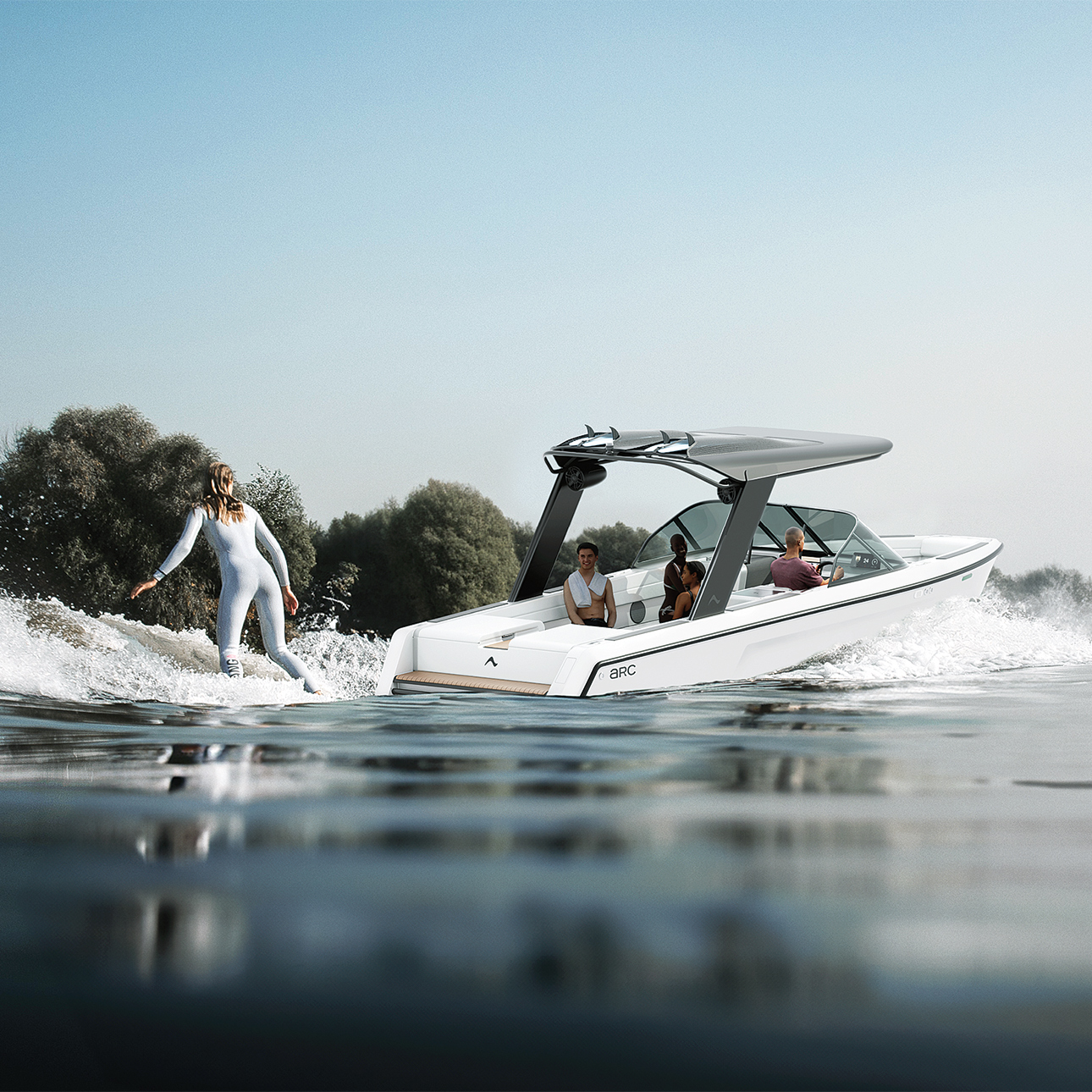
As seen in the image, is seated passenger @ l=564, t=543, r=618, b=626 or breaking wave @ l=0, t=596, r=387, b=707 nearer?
breaking wave @ l=0, t=596, r=387, b=707

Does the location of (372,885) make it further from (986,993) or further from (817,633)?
(817,633)

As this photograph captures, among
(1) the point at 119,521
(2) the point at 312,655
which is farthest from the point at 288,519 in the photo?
(2) the point at 312,655

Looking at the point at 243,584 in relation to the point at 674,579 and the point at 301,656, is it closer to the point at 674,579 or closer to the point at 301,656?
the point at 301,656

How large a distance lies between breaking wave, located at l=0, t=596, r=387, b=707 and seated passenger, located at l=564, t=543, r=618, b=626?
5.98ft

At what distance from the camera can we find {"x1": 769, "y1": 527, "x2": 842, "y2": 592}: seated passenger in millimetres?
9328

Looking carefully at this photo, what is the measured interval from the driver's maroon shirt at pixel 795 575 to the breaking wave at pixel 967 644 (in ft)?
1.91

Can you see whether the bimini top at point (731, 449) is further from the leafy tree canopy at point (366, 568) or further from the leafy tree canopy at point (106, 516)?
the leafy tree canopy at point (366, 568)

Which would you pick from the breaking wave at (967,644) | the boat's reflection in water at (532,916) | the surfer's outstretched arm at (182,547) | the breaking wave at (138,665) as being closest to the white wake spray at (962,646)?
the breaking wave at (967,644)

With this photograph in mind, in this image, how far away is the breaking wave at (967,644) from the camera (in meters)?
9.24

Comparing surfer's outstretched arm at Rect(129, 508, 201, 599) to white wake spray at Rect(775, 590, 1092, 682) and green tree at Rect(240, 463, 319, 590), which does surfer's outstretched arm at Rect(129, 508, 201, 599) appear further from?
green tree at Rect(240, 463, 319, 590)

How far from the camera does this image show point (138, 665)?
924cm

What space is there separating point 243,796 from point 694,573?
16.6 ft

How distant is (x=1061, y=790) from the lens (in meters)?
5.12

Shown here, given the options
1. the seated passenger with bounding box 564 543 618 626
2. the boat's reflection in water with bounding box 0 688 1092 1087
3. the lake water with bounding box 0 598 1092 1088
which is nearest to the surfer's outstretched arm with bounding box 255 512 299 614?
the lake water with bounding box 0 598 1092 1088
